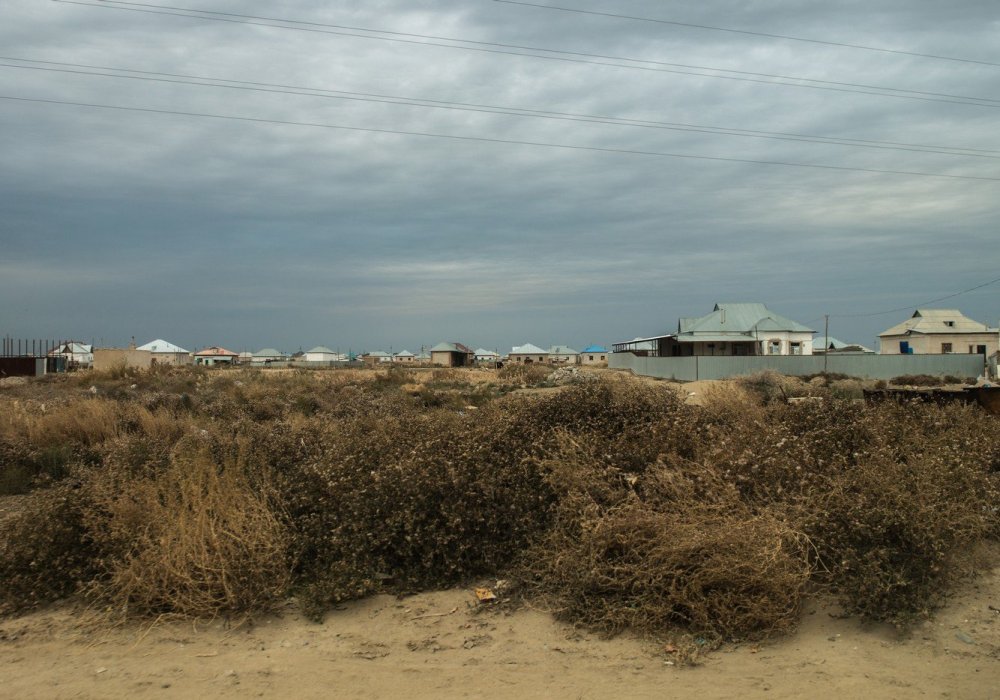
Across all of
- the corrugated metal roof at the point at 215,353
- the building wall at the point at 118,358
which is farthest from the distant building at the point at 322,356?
the building wall at the point at 118,358

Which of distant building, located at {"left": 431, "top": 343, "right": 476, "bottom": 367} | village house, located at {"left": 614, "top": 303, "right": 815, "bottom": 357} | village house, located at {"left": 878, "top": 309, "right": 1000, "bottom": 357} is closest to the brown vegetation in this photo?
village house, located at {"left": 614, "top": 303, "right": 815, "bottom": 357}

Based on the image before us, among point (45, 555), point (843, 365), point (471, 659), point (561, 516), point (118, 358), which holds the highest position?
point (118, 358)

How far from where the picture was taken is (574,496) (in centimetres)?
622

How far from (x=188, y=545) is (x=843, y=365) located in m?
40.0

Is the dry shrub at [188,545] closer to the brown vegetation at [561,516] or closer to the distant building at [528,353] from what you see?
the brown vegetation at [561,516]

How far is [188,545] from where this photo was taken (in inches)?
235

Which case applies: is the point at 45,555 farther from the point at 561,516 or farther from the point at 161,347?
the point at 161,347

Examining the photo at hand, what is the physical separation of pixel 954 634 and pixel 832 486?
127cm

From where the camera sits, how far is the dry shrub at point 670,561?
521cm

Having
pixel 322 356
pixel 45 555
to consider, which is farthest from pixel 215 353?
pixel 45 555

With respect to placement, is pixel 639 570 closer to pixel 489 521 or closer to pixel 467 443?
pixel 489 521

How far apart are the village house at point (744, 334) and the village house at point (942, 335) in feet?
24.8

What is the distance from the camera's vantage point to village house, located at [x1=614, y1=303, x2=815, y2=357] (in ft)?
190

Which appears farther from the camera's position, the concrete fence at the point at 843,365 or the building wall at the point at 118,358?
the building wall at the point at 118,358
